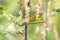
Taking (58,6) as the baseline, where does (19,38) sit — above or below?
below

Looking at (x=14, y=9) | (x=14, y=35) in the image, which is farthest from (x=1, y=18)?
(x=14, y=35)

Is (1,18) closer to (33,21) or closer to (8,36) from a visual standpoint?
(8,36)

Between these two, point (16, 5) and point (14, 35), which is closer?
point (14, 35)

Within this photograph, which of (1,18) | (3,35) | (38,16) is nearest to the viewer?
(38,16)

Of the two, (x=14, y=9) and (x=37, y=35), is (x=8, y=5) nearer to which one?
(x=14, y=9)

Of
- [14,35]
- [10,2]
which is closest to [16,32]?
[14,35]

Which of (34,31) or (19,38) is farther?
(34,31)

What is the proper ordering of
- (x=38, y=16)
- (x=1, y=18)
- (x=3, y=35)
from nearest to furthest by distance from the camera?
1. (x=38, y=16)
2. (x=3, y=35)
3. (x=1, y=18)

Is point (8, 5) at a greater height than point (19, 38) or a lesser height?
greater

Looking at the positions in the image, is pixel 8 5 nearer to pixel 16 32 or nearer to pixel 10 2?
pixel 10 2
